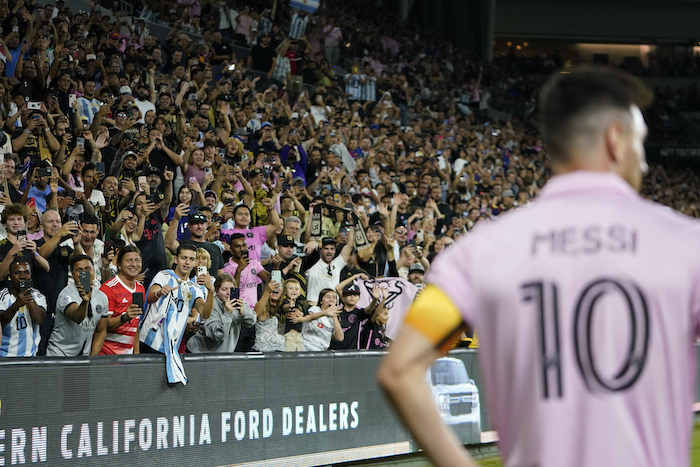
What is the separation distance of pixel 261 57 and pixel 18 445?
13754 mm

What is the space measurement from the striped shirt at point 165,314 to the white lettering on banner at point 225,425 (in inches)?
32.0

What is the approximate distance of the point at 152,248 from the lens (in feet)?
33.6

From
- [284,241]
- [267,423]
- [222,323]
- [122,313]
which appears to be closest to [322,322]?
[284,241]

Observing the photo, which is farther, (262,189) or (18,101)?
(262,189)

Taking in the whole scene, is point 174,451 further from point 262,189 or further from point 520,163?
point 520,163

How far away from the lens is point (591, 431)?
1.86m

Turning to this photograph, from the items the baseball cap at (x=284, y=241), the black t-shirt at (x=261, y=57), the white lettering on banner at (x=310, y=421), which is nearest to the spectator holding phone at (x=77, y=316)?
the white lettering on banner at (x=310, y=421)

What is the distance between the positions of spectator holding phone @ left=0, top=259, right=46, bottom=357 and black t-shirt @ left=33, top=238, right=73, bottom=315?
0.49 metres

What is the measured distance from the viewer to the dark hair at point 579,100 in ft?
6.57

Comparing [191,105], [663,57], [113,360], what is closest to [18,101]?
[191,105]

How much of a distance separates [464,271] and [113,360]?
240 inches

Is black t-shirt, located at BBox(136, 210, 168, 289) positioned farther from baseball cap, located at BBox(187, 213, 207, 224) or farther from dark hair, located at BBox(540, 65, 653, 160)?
dark hair, located at BBox(540, 65, 653, 160)

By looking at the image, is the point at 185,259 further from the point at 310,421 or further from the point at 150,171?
the point at 150,171

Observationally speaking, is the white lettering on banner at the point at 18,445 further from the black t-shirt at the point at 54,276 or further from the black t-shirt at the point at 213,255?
the black t-shirt at the point at 213,255
